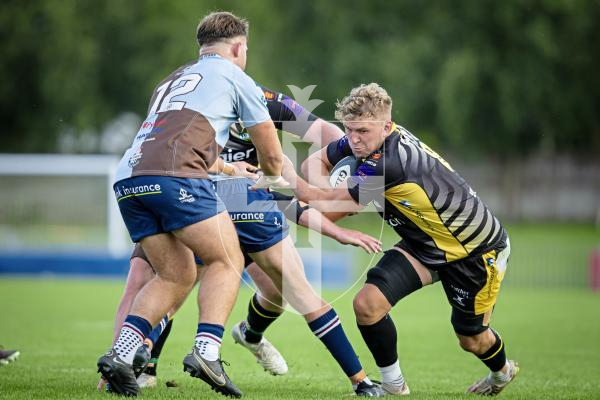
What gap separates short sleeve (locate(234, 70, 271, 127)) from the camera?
542 cm

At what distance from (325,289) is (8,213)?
10652mm

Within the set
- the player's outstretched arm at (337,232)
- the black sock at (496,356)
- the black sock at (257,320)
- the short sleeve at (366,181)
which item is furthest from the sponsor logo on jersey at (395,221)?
the black sock at (257,320)

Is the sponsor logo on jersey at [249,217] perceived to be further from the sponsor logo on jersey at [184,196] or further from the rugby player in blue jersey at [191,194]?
the sponsor logo on jersey at [184,196]

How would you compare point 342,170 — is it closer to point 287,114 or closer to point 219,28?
point 287,114

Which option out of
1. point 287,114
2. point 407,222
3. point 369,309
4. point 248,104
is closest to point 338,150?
point 287,114

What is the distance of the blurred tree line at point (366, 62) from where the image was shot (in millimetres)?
33031

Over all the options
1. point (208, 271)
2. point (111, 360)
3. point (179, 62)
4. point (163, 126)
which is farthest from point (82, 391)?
point (179, 62)

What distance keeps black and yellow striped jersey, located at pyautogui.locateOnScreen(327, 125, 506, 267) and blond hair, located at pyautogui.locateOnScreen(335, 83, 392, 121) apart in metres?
0.22

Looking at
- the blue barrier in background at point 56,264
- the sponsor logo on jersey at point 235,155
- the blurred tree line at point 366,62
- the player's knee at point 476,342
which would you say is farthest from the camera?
the blurred tree line at point 366,62

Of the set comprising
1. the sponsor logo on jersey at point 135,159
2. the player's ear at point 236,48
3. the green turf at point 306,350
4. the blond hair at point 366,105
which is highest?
the player's ear at point 236,48

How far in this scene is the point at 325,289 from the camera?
17609mm

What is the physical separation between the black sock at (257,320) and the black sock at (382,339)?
47.7 inches

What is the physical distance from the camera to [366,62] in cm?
3509

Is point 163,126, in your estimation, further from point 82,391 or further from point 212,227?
point 82,391
